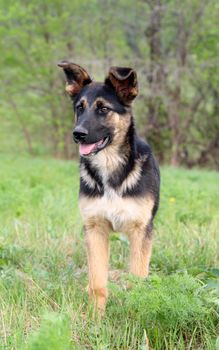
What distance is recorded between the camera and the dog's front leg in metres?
3.98

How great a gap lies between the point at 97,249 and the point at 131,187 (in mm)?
567

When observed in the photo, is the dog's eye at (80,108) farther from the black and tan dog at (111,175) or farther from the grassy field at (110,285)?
the grassy field at (110,285)

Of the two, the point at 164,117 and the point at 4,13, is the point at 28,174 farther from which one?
the point at 4,13

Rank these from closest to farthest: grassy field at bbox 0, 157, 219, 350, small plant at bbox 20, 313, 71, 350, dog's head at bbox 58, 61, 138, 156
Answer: small plant at bbox 20, 313, 71, 350 < grassy field at bbox 0, 157, 219, 350 < dog's head at bbox 58, 61, 138, 156

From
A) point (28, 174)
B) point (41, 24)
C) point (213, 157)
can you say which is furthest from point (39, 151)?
point (28, 174)

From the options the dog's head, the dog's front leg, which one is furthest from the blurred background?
the dog's front leg

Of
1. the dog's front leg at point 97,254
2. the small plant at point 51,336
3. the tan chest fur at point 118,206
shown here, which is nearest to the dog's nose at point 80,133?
the tan chest fur at point 118,206

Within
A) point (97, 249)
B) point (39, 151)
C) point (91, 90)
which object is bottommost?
point (39, 151)

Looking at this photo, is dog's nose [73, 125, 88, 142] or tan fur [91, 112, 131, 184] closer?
dog's nose [73, 125, 88, 142]

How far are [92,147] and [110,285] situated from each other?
1.18 meters

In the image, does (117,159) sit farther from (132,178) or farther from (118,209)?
(118,209)

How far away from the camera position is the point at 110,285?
3.36 metres

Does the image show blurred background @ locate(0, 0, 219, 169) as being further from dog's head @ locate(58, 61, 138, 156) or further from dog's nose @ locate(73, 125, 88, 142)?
dog's nose @ locate(73, 125, 88, 142)

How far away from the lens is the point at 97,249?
4.12 metres
